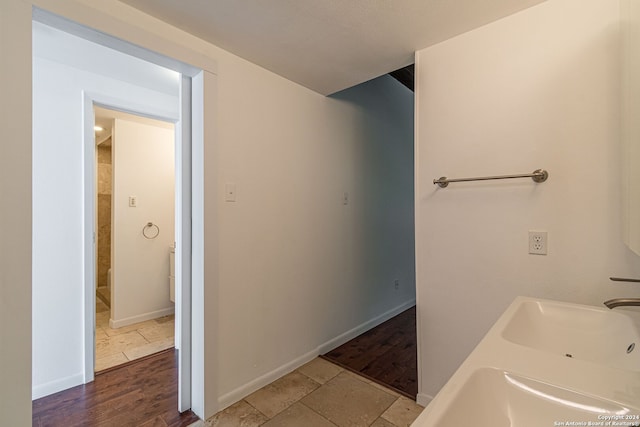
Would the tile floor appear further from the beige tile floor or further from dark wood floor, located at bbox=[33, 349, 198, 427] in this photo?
the beige tile floor

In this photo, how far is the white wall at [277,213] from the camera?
1.67 metres

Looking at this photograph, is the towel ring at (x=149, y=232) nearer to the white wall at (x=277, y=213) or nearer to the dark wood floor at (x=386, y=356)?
the white wall at (x=277, y=213)

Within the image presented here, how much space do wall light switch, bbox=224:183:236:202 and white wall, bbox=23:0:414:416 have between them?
0.03m

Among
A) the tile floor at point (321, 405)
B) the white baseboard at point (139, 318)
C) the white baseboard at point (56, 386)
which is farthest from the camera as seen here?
the white baseboard at point (139, 318)

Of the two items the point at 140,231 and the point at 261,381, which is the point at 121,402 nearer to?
the point at 261,381

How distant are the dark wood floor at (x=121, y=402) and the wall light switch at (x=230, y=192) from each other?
1281 mm

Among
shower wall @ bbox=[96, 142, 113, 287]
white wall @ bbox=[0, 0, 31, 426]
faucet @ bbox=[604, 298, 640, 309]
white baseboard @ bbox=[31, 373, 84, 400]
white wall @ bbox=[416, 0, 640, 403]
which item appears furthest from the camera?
shower wall @ bbox=[96, 142, 113, 287]

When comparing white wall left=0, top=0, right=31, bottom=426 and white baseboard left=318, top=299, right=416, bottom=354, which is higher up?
white wall left=0, top=0, right=31, bottom=426

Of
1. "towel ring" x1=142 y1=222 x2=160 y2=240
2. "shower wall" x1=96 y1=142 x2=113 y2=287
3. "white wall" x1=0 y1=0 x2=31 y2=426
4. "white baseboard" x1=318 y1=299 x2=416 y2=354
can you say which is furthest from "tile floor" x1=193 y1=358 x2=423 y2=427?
"shower wall" x1=96 y1=142 x2=113 y2=287

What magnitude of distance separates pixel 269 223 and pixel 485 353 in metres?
1.50

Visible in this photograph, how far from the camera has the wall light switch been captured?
1.76 meters

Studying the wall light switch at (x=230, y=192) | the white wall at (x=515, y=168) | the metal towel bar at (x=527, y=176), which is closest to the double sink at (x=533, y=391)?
the white wall at (x=515, y=168)

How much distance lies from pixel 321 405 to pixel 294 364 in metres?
0.46

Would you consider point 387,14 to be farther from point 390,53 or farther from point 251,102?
point 251,102
